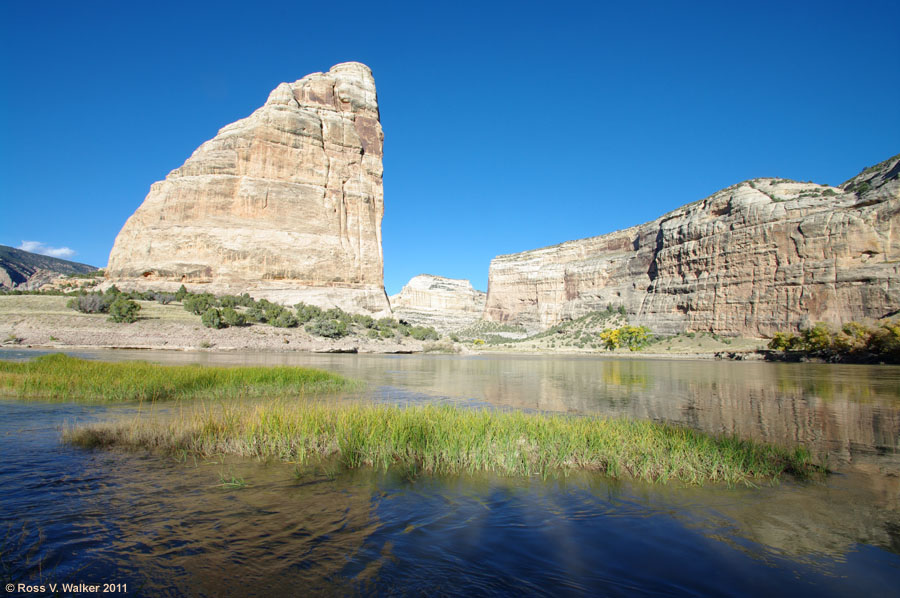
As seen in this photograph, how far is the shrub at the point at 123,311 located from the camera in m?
39.9

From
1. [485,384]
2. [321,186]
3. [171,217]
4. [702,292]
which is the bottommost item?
[485,384]

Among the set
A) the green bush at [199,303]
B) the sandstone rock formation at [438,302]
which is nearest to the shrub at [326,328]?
the green bush at [199,303]

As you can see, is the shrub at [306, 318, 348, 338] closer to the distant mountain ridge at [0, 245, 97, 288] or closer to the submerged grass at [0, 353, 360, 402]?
the submerged grass at [0, 353, 360, 402]

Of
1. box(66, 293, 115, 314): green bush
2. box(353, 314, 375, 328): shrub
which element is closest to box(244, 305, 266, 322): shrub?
box(353, 314, 375, 328): shrub

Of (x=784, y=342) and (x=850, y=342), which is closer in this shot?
(x=850, y=342)

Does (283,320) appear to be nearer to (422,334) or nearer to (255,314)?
(255,314)

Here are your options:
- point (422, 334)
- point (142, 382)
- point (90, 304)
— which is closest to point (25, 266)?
point (90, 304)

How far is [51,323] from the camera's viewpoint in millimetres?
37844

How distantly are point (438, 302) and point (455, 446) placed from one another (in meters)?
134

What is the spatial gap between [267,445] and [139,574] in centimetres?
390

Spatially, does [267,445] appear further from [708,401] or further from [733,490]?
[708,401]

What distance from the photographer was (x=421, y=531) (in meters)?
4.87

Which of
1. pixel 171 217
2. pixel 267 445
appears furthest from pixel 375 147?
pixel 267 445

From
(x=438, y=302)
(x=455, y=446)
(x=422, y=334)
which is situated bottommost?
(x=455, y=446)
